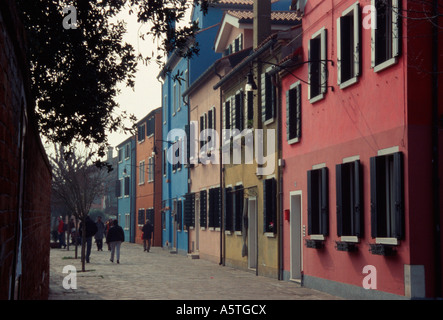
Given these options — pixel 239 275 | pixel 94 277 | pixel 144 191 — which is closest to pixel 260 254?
Result: pixel 239 275

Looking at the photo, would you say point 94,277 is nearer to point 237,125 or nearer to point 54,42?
point 237,125

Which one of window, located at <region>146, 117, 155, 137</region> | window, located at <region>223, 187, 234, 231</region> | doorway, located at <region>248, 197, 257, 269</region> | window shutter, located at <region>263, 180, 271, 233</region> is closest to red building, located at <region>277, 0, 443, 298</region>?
window shutter, located at <region>263, 180, 271, 233</region>

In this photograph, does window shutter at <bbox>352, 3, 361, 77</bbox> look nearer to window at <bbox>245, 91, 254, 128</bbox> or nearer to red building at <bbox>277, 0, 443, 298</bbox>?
red building at <bbox>277, 0, 443, 298</bbox>

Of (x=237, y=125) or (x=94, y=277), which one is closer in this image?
(x=94, y=277)

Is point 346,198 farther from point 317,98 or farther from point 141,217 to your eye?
point 141,217

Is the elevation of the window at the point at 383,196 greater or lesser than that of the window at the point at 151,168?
lesser

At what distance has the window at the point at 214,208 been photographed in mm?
29922

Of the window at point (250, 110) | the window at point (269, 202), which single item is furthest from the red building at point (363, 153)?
the window at point (250, 110)

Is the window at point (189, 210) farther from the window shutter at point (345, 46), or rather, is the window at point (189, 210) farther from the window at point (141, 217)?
the window shutter at point (345, 46)

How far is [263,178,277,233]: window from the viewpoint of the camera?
852 inches

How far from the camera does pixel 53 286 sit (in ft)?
61.3

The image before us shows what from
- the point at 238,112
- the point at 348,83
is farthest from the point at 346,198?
the point at 238,112

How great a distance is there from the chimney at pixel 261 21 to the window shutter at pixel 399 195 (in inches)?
485
